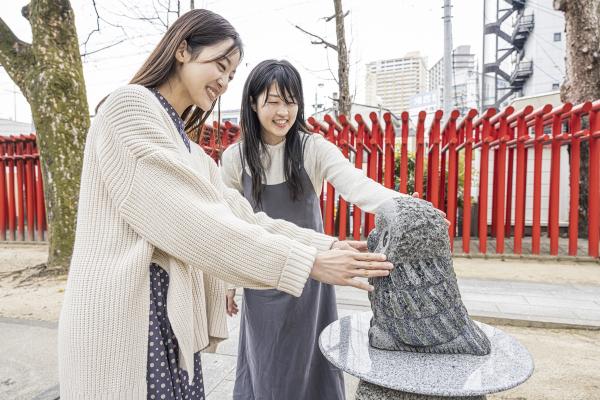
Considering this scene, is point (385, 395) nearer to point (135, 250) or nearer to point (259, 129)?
point (135, 250)

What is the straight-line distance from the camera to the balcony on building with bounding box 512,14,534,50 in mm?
26663

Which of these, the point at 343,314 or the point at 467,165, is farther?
the point at 467,165

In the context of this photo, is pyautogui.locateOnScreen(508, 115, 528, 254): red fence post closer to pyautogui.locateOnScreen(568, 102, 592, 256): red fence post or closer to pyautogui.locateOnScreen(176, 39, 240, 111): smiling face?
pyautogui.locateOnScreen(568, 102, 592, 256): red fence post

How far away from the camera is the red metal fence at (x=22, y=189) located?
8.23m

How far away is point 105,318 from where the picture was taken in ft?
3.47

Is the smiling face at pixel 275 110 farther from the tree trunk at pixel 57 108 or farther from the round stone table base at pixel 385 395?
the tree trunk at pixel 57 108

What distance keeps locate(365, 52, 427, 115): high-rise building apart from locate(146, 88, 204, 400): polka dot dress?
3909cm

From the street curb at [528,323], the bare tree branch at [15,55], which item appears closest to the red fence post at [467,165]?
the street curb at [528,323]

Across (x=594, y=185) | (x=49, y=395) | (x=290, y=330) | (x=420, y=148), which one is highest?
(x=420, y=148)

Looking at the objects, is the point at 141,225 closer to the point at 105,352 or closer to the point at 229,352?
the point at 105,352

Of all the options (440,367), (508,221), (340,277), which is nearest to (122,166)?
(340,277)

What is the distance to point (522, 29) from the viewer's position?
2744cm

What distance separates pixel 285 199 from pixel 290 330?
0.62 meters

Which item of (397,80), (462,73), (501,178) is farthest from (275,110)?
(397,80)
